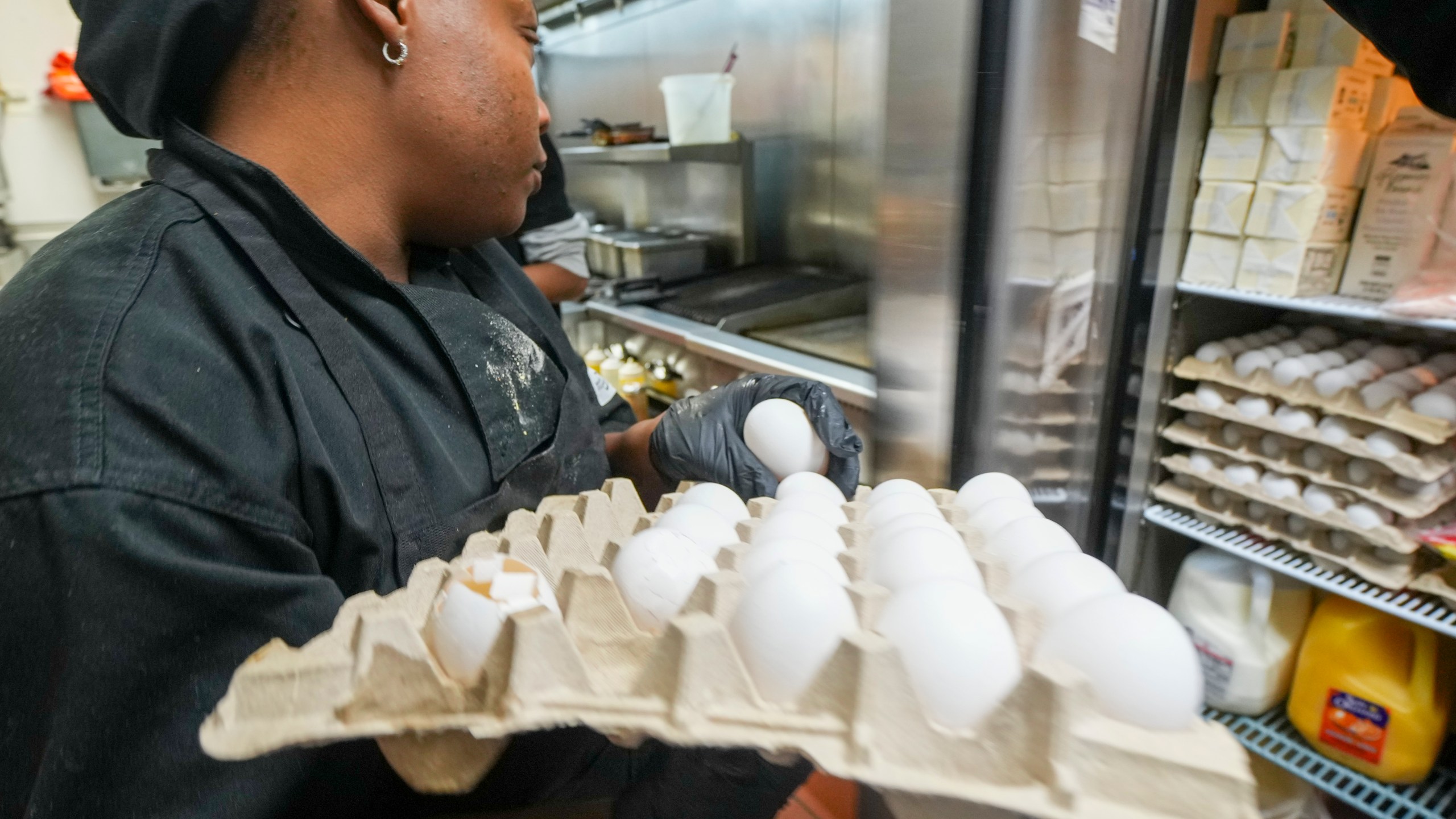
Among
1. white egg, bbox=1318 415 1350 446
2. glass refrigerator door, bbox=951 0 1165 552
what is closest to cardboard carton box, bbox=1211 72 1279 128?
glass refrigerator door, bbox=951 0 1165 552

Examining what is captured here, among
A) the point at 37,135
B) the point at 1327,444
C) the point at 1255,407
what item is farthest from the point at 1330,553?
the point at 37,135

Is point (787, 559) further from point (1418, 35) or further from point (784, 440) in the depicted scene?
point (1418, 35)

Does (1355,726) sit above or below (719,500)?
below

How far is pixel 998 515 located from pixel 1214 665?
4.74 feet

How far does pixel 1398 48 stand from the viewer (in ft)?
3.38

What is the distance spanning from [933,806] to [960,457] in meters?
1.05

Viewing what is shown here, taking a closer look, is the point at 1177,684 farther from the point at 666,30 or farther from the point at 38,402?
the point at 666,30

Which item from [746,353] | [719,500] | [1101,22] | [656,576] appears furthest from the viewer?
[746,353]

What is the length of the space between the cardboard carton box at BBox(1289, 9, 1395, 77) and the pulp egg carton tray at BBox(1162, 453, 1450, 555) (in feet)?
3.00

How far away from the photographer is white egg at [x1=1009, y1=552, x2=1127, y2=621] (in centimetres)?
61

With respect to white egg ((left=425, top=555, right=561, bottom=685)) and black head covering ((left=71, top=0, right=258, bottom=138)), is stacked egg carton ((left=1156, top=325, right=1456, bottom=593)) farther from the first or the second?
black head covering ((left=71, top=0, right=258, bottom=138))

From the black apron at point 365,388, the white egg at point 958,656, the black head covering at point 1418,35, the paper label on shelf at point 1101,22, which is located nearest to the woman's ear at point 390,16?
the black apron at point 365,388

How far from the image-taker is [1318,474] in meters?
1.65

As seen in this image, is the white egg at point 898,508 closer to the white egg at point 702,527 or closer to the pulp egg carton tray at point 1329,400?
the white egg at point 702,527
